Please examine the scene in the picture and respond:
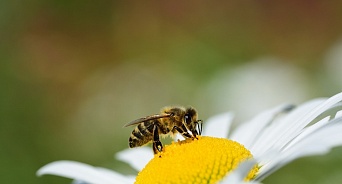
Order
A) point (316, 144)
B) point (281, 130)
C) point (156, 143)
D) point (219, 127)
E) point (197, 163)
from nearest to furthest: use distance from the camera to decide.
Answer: point (316, 144), point (197, 163), point (281, 130), point (156, 143), point (219, 127)

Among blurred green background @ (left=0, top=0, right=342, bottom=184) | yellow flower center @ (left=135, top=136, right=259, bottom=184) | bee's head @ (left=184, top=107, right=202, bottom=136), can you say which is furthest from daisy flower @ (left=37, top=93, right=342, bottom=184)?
blurred green background @ (left=0, top=0, right=342, bottom=184)

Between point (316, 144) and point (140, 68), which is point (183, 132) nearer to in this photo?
point (316, 144)

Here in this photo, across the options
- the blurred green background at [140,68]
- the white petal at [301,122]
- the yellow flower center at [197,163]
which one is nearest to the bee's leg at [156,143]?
the yellow flower center at [197,163]

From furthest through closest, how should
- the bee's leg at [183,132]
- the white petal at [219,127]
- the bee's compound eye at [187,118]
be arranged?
the white petal at [219,127] → the bee's compound eye at [187,118] → the bee's leg at [183,132]

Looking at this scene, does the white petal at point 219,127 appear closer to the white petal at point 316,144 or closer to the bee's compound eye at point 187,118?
the bee's compound eye at point 187,118

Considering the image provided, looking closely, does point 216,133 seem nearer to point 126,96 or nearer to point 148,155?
point 148,155

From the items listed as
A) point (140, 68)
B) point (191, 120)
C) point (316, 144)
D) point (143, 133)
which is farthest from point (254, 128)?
point (140, 68)
